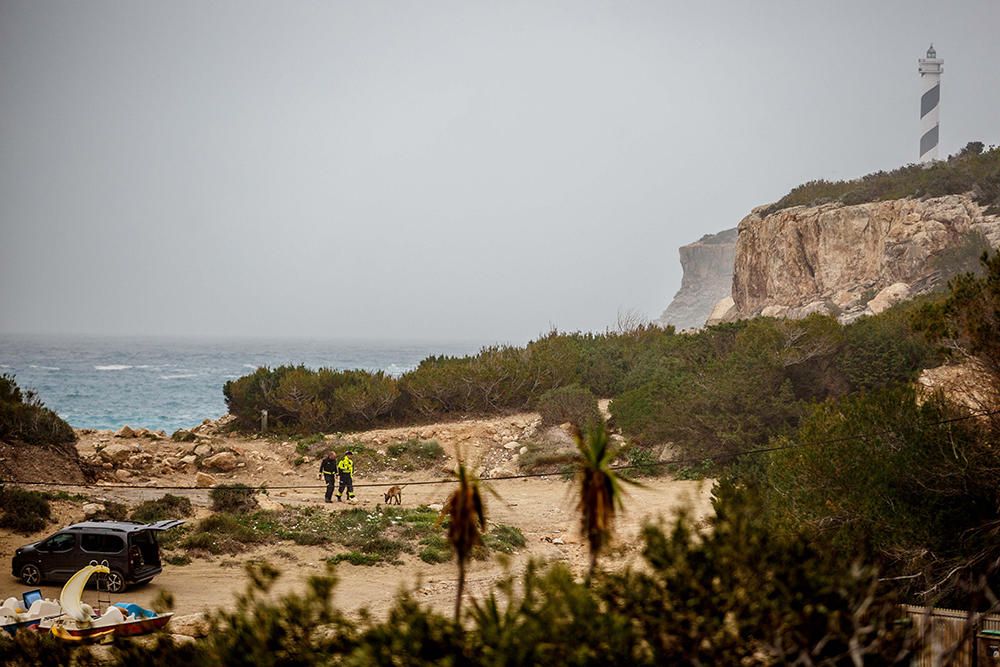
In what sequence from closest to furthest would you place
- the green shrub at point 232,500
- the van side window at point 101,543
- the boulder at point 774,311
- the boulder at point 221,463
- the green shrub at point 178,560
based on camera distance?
the van side window at point 101,543 → the green shrub at point 178,560 → the green shrub at point 232,500 → the boulder at point 221,463 → the boulder at point 774,311

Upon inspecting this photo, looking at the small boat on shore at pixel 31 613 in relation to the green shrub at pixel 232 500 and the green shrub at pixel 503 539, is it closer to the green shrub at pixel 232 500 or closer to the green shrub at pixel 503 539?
the green shrub at pixel 232 500

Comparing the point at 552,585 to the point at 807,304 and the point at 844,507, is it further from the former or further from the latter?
the point at 807,304

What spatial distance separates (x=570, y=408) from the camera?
29.8m

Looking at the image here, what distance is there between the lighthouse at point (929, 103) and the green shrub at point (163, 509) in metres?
70.0

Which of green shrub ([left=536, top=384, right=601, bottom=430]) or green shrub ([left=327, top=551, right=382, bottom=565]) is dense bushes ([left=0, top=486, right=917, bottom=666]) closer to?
green shrub ([left=327, top=551, right=382, bottom=565])

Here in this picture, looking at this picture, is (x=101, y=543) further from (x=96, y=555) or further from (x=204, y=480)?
(x=204, y=480)

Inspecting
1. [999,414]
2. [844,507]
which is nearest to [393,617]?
[844,507]

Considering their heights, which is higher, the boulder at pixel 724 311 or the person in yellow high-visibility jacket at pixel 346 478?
the boulder at pixel 724 311

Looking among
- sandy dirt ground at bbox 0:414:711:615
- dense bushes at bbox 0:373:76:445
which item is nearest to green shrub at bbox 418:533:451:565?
sandy dirt ground at bbox 0:414:711:615

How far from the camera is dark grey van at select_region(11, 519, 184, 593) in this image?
1414 cm

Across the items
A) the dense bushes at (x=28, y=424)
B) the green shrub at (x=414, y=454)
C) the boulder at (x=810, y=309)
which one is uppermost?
the boulder at (x=810, y=309)

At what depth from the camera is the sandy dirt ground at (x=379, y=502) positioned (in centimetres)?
1466

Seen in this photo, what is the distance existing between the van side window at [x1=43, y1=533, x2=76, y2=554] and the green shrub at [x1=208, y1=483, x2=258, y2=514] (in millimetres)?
5726

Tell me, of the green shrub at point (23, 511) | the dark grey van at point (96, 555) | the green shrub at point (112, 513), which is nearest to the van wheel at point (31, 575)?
the dark grey van at point (96, 555)
